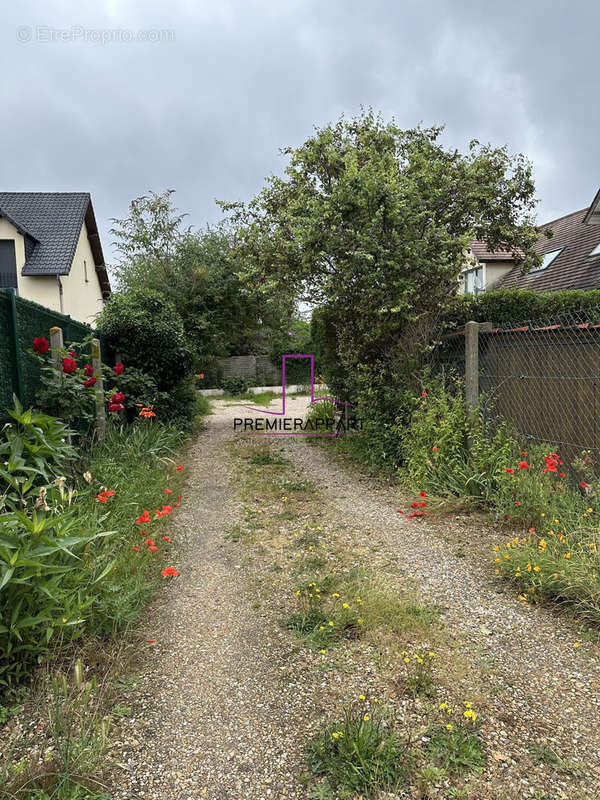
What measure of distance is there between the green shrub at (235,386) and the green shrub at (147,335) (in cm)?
1006

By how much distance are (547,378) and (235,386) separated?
15386 millimetres

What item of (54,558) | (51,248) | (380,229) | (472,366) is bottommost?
(54,558)

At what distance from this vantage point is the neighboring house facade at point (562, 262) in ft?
41.9

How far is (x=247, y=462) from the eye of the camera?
6945mm

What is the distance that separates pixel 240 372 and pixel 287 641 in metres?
18.3

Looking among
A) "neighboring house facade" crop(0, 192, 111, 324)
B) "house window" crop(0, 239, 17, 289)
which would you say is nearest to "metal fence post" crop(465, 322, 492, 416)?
"neighboring house facade" crop(0, 192, 111, 324)

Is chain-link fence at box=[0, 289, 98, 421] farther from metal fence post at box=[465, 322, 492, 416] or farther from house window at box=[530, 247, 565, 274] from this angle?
house window at box=[530, 247, 565, 274]

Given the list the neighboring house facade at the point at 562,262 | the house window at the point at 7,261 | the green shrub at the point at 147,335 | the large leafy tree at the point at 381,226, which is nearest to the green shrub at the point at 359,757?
the large leafy tree at the point at 381,226

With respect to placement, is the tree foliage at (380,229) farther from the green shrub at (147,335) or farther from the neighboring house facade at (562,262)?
the neighboring house facade at (562,262)

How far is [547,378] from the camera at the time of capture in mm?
4168

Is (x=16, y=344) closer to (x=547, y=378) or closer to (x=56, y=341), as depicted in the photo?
(x=56, y=341)

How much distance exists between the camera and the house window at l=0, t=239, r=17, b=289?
1520cm

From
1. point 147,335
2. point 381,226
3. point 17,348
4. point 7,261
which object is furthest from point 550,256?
point 7,261

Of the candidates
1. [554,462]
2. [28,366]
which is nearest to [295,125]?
[28,366]
